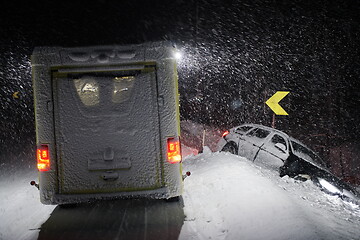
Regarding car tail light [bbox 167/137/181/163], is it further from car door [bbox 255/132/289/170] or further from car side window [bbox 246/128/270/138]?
car side window [bbox 246/128/270/138]

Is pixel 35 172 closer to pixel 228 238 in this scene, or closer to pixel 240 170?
pixel 240 170

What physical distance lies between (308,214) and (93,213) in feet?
12.5

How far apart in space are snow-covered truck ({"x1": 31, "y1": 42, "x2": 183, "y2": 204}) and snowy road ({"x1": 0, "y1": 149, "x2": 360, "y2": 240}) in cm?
54

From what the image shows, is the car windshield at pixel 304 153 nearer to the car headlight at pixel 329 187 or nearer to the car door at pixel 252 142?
the car headlight at pixel 329 187

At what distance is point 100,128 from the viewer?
542 cm

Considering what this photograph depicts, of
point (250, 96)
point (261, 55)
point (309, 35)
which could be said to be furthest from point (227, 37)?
point (309, 35)

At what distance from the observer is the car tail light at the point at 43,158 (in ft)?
18.0

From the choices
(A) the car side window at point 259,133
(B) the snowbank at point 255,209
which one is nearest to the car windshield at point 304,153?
(A) the car side window at point 259,133

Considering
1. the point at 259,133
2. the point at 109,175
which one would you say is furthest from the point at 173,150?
the point at 259,133

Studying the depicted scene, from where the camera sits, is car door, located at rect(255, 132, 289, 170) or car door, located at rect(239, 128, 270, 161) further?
car door, located at rect(239, 128, 270, 161)

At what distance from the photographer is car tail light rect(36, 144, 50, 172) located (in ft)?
18.0

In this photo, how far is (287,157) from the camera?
9273 mm

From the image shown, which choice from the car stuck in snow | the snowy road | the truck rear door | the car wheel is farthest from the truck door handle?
the car wheel

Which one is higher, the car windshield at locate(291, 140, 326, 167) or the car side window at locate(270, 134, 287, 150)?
the car side window at locate(270, 134, 287, 150)
